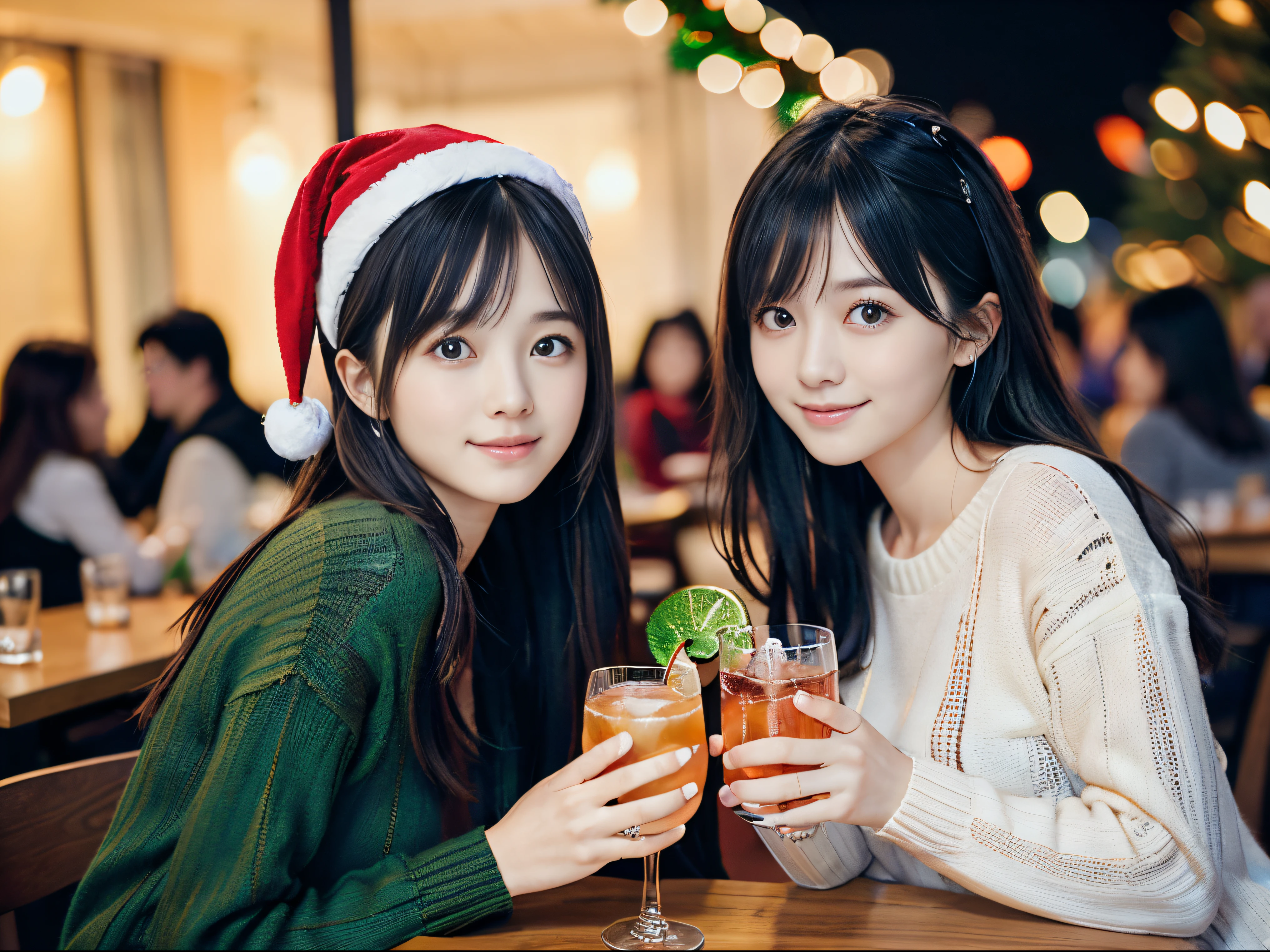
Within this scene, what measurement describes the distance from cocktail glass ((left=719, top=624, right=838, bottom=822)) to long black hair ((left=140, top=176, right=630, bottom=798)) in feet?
1.25

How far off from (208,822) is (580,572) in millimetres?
696

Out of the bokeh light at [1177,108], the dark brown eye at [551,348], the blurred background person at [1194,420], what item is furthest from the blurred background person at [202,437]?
the bokeh light at [1177,108]

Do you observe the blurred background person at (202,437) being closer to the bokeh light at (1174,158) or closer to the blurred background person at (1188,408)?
the blurred background person at (1188,408)

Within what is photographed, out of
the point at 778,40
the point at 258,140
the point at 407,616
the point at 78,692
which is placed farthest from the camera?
the point at 258,140

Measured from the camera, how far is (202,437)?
378cm

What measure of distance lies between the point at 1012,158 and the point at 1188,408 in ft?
7.78

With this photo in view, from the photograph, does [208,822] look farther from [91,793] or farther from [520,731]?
[520,731]

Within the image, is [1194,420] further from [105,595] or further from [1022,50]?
[105,595]

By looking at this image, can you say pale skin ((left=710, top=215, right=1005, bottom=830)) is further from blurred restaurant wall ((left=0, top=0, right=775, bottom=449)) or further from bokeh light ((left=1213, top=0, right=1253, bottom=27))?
blurred restaurant wall ((left=0, top=0, right=775, bottom=449))

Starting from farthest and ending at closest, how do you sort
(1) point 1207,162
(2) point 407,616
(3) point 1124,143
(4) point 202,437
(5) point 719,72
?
1. (3) point 1124,143
2. (1) point 1207,162
3. (4) point 202,437
4. (5) point 719,72
5. (2) point 407,616

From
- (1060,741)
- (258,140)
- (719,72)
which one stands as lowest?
(1060,741)

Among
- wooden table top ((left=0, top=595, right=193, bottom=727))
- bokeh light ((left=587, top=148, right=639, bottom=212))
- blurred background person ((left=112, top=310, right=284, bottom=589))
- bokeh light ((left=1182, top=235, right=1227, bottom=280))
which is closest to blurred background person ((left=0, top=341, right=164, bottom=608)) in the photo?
blurred background person ((left=112, top=310, right=284, bottom=589))

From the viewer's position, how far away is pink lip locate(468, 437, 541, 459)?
1.32 m

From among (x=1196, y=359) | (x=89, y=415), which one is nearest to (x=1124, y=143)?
(x=1196, y=359)
